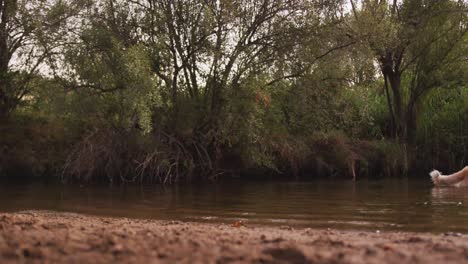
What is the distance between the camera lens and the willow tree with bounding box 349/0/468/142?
77.9 ft

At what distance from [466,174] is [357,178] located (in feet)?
17.8

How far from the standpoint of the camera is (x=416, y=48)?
2473 centimetres

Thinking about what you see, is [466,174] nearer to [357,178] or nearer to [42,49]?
[357,178]

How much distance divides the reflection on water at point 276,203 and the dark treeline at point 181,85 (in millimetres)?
2137

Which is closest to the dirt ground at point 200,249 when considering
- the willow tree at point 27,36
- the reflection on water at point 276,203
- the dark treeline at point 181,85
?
the reflection on water at point 276,203

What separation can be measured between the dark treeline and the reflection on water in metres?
2.14

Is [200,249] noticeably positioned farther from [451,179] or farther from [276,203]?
[451,179]

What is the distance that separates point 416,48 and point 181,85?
11.0 metres

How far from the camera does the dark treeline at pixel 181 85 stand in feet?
63.8

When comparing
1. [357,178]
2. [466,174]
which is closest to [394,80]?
[357,178]

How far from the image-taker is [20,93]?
73.5 feet

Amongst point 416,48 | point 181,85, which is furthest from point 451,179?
point 181,85

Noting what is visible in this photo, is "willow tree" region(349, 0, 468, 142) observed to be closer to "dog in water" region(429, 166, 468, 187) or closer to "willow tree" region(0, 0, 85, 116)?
"dog in water" region(429, 166, 468, 187)

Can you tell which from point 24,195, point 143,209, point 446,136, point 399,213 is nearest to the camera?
point 399,213
